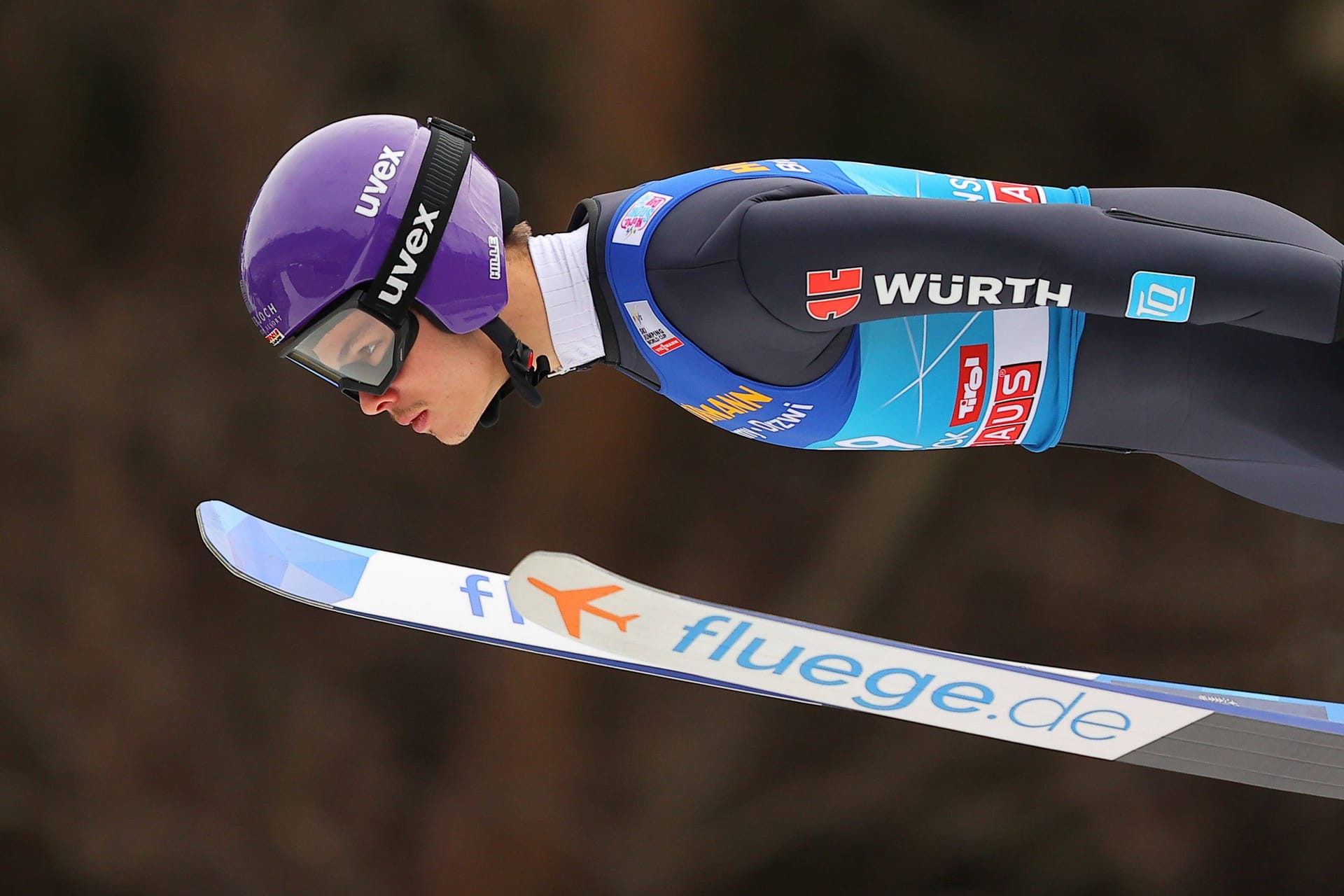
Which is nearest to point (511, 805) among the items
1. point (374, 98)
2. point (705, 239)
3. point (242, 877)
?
point (242, 877)

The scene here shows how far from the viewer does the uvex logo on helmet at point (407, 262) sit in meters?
1.26

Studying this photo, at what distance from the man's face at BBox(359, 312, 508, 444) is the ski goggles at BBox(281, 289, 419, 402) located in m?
0.02

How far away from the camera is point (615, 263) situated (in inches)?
51.2

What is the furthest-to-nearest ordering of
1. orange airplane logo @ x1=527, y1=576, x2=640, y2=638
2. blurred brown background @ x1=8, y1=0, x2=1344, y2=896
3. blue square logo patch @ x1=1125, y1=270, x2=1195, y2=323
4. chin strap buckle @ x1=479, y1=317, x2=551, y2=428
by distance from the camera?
blurred brown background @ x1=8, y1=0, x2=1344, y2=896
chin strap buckle @ x1=479, y1=317, x2=551, y2=428
orange airplane logo @ x1=527, y1=576, x2=640, y2=638
blue square logo patch @ x1=1125, y1=270, x2=1195, y2=323

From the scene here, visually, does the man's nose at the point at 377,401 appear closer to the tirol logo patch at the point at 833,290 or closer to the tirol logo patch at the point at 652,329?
the tirol logo patch at the point at 652,329

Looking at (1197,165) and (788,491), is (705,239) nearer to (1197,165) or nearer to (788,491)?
(788,491)

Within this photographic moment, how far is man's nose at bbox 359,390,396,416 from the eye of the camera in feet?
4.42

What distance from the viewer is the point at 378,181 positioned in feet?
4.20

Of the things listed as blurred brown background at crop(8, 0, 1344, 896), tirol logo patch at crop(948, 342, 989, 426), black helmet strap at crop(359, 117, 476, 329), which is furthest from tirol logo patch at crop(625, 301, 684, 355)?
blurred brown background at crop(8, 0, 1344, 896)

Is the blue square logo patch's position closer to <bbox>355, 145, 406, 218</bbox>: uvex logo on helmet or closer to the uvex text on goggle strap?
the uvex text on goggle strap

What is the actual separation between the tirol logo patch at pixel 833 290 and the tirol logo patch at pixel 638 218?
24 centimetres

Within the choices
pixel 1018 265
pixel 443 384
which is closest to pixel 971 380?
pixel 1018 265

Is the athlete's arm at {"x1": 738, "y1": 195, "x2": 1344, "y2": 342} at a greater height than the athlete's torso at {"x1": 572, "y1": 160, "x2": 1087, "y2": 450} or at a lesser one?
greater

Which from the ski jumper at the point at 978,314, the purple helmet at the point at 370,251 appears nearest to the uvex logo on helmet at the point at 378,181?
the purple helmet at the point at 370,251
